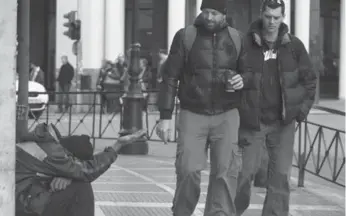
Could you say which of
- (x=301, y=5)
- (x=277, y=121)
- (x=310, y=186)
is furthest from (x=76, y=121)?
(x=301, y=5)

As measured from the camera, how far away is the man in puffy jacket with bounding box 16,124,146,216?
208 inches

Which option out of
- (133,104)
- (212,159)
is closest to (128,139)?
(212,159)

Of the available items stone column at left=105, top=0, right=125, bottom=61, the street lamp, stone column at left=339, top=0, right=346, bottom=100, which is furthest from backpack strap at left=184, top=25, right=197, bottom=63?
stone column at left=339, top=0, right=346, bottom=100

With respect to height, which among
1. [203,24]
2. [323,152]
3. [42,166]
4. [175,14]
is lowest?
[323,152]

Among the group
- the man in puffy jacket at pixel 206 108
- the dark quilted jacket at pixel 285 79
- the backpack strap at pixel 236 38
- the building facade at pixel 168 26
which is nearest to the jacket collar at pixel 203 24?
the man in puffy jacket at pixel 206 108

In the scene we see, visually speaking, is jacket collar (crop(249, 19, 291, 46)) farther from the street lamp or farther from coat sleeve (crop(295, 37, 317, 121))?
the street lamp

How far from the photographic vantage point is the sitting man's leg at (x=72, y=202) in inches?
215

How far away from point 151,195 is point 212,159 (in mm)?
2628

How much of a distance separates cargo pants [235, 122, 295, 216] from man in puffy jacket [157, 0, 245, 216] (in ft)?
1.19

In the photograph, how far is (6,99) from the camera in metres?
3.87

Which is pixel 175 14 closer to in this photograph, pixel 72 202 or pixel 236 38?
pixel 236 38

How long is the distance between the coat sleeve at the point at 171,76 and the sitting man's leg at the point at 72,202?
4.42 ft

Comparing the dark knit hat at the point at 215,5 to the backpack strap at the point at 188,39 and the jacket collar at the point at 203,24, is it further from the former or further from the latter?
the backpack strap at the point at 188,39

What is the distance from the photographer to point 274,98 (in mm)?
7121
